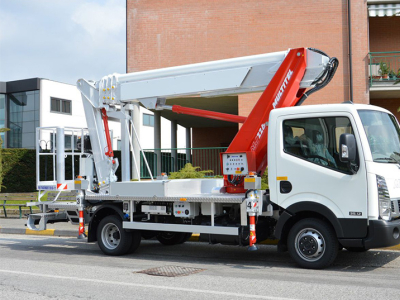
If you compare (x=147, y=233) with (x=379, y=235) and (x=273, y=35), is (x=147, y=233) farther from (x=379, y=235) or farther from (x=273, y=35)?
(x=273, y=35)

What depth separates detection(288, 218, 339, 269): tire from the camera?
785cm

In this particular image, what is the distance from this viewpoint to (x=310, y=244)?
8008mm

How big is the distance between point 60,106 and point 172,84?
35566mm

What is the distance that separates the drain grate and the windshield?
3.29 meters

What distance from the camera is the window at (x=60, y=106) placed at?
4325 centimetres

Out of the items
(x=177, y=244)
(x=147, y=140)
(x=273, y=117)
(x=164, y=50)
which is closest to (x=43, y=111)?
(x=147, y=140)

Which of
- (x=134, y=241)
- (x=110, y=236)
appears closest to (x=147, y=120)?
(x=110, y=236)

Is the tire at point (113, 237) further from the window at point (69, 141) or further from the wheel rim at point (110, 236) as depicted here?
the window at point (69, 141)

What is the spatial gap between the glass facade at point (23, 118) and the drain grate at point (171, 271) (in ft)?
119

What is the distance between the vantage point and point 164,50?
64.4 feet

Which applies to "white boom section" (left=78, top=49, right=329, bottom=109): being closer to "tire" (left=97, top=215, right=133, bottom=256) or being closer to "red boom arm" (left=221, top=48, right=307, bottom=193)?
"red boom arm" (left=221, top=48, right=307, bottom=193)

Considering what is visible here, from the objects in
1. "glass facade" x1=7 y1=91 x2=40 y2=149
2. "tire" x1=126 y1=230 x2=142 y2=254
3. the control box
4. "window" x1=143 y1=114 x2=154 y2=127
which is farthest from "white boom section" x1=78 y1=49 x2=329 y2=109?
"window" x1=143 y1=114 x2=154 y2=127

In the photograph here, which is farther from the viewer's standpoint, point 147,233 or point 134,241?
point 147,233

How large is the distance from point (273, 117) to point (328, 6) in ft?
36.9
